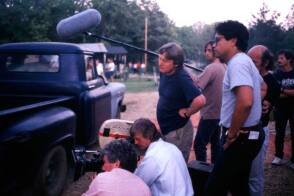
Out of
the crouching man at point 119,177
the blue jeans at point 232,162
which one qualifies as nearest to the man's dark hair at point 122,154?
the crouching man at point 119,177

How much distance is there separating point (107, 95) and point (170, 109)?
2338mm

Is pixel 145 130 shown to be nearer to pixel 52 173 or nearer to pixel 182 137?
pixel 182 137

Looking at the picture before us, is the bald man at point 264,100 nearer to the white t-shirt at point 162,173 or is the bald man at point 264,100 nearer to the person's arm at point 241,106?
the person's arm at point 241,106

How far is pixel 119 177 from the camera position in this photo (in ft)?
7.05

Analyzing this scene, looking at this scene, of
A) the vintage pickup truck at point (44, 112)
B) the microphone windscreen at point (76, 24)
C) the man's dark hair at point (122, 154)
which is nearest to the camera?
the man's dark hair at point (122, 154)

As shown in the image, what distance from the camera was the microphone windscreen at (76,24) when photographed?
465 centimetres

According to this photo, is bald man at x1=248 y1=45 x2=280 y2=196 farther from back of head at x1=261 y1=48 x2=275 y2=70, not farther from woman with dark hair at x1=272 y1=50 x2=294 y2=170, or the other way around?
woman with dark hair at x1=272 y1=50 x2=294 y2=170

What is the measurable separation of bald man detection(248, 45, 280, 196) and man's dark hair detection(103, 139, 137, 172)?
1.41 meters

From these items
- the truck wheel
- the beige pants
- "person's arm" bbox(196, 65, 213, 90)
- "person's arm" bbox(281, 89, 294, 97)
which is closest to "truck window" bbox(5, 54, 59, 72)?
the truck wheel

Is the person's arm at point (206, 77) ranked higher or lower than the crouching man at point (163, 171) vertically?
higher

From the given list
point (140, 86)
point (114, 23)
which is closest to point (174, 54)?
point (140, 86)

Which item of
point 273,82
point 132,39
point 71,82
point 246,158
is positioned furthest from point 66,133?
point 132,39

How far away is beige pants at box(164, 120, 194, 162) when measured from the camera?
3.33 metres

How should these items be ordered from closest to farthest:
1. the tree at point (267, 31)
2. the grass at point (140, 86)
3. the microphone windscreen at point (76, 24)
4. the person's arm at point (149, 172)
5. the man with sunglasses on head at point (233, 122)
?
1. the person's arm at point (149, 172)
2. the man with sunglasses on head at point (233, 122)
3. the microphone windscreen at point (76, 24)
4. the grass at point (140, 86)
5. the tree at point (267, 31)
